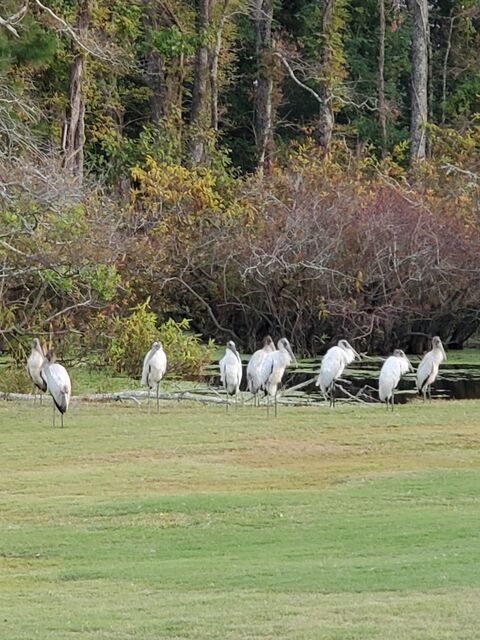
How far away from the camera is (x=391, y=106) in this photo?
52.6 m

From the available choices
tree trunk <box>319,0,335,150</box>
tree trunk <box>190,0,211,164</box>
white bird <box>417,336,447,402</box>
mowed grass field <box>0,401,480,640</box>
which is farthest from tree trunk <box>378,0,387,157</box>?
mowed grass field <box>0,401,480,640</box>

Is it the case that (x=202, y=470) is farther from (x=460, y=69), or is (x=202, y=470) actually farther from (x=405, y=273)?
(x=460, y=69)

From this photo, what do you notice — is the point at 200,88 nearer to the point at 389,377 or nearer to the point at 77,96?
the point at 77,96

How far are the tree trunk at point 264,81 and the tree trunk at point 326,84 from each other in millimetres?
1654

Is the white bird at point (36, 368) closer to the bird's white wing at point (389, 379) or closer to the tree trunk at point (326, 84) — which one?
the bird's white wing at point (389, 379)

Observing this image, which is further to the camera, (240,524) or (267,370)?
(267,370)

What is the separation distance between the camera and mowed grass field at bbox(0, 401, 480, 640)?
29.6 ft

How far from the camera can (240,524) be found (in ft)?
42.8

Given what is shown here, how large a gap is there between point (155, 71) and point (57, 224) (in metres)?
24.1

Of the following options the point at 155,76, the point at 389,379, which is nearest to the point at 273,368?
the point at 389,379

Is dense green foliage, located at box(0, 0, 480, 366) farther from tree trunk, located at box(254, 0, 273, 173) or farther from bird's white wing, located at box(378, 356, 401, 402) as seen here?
bird's white wing, located at box(378, 356, 401, 402)

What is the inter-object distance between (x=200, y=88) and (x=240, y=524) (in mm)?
33938

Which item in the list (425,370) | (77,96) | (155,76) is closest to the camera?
(425,370)

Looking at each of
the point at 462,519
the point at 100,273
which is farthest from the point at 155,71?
the point at 462,519
